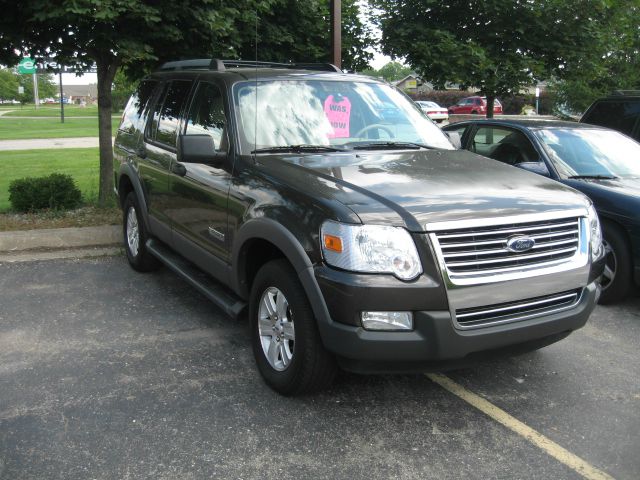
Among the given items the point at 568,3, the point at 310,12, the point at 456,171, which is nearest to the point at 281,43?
the point at 310,12

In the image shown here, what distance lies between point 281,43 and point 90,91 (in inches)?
5992

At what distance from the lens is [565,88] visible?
14094 millimetres

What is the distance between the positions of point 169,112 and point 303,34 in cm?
450

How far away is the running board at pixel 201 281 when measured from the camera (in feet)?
13.8

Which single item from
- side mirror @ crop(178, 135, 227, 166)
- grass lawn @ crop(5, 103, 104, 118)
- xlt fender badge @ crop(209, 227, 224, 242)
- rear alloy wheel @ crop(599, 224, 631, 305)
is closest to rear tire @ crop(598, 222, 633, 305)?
rear alloy wheel @ crop(599, 224, 631, 305)

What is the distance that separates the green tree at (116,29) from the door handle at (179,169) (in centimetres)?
226

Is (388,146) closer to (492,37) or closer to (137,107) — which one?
(137,107)

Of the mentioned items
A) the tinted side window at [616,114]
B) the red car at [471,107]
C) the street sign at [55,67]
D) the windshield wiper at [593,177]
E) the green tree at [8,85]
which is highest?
the green tree at [8,85]

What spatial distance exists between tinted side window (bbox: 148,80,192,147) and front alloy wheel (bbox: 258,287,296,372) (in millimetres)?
1978

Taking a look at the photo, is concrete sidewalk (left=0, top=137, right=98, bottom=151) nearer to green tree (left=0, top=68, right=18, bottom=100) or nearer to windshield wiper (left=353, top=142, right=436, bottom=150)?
windshield wiper (left=353, top=142, right=436, bottom=150)

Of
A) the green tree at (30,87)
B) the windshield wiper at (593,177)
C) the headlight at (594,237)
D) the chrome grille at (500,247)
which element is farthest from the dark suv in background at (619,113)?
the green tree at (30,87)

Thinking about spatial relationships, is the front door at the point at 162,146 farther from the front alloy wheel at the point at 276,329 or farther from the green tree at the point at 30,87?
the green tree at the point at 30,87

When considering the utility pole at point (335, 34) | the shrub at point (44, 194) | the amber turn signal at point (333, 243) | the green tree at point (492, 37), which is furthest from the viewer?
the green tree at point (492, 37)

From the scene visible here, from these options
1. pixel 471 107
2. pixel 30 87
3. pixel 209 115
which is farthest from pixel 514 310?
pixel 30 87
